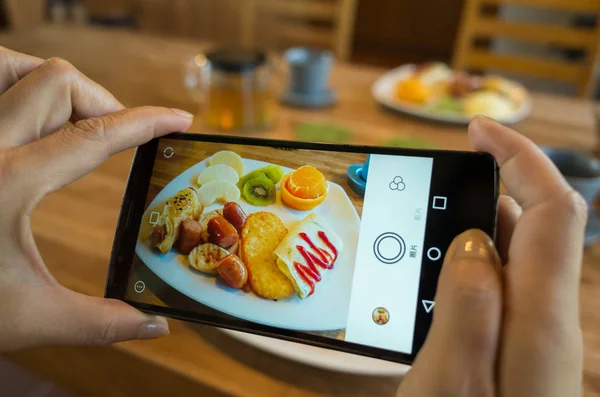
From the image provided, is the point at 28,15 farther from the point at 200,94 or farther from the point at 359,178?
the point at 359,178

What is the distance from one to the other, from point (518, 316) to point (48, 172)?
1.22 ft

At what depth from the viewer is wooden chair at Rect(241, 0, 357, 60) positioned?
155 centimetres

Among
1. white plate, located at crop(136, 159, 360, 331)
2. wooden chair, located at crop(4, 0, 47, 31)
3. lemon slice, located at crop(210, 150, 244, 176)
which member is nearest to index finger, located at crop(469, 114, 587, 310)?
white plate, located at crop(136, 159, 360, 331)

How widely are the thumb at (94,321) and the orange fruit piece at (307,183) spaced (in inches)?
7.3

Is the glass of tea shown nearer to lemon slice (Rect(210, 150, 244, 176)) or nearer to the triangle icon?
lemon slice (Rect(210, 150, 244, 176))

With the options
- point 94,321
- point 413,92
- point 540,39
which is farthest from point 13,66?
point 540,39

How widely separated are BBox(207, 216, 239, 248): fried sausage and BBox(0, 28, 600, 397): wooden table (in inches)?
4.4

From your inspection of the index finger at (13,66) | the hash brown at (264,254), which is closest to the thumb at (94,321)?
the hash brown at (264,254)

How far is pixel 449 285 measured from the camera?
338mm

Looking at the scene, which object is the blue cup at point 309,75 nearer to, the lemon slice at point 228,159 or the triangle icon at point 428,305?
the lemon slice at point 228,159

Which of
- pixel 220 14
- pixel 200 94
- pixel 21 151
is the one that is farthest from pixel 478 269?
pixel 220 14

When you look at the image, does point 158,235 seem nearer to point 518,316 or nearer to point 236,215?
point 236,215

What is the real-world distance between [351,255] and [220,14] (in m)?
1.87

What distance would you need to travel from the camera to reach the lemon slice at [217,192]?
0.46 metres
